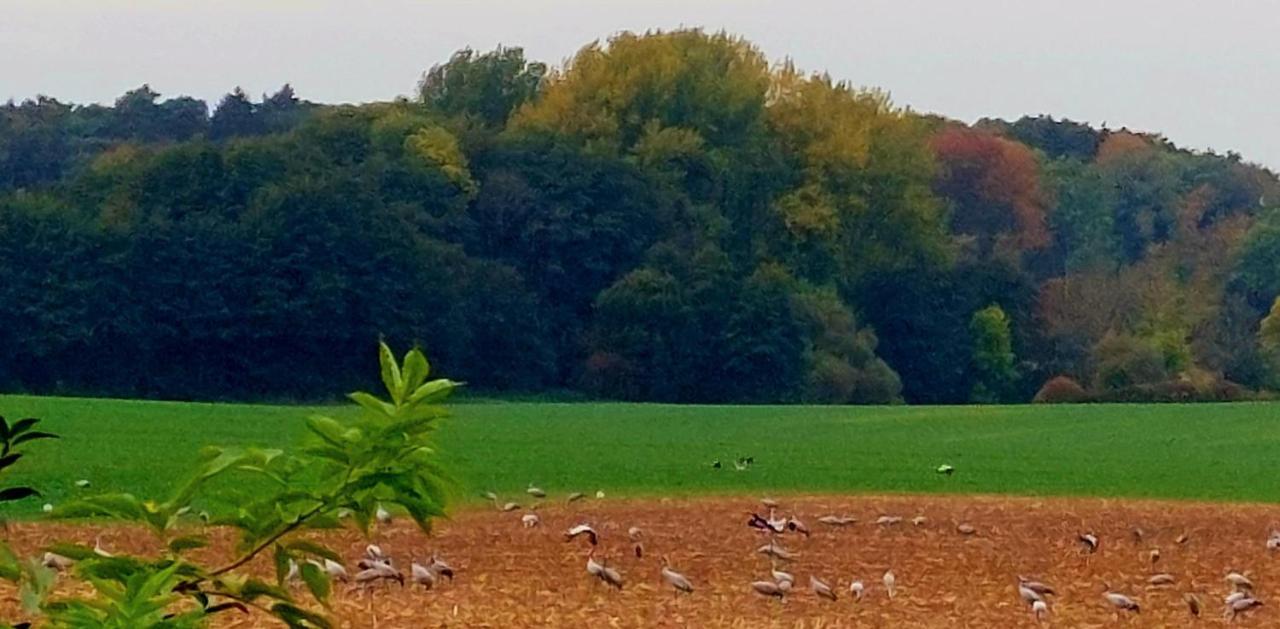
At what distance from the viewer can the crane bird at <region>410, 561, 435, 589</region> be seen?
12.9 m

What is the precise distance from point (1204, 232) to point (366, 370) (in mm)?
47220

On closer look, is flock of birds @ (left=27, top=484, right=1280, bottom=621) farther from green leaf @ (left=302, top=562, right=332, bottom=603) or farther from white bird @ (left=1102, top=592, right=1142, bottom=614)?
green leaf @ (left=302, top=562, right=332, bottom=603)

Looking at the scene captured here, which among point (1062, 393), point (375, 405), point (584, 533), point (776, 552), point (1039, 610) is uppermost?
point (375, 405)

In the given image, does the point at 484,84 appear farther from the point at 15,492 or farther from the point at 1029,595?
the point at 15,492

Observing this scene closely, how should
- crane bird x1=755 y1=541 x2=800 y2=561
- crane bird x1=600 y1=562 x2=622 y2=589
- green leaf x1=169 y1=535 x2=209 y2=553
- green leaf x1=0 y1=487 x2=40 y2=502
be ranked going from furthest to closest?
crane bird x1=755 y1=541 x2=800 y2=561, crane bird x1=600 y1=562 x2=622 y2=589, green leaf x1=169 y1=535 x2=209 y2=553, green leaf x1=0 y1=487 x2=40 y2=502

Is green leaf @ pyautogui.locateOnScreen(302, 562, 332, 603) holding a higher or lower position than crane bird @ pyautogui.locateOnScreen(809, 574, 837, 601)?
higher

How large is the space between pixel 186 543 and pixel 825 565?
44.2 feet

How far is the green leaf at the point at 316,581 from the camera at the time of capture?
2.22 metres

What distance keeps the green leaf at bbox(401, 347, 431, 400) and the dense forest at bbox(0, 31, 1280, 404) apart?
174 feet

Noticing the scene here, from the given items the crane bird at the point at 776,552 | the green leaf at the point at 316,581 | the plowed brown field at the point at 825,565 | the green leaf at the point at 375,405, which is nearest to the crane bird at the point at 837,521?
the plowed brown field at the point at 825,565

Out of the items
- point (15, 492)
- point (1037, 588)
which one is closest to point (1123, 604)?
point (1037, 588)

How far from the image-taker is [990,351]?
71.2 metres

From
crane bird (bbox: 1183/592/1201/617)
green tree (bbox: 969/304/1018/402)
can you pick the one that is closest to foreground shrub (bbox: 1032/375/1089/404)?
green tree (bbox: 969/304/1018/402)

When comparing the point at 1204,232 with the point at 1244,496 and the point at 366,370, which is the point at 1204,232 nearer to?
the point at 366,370
